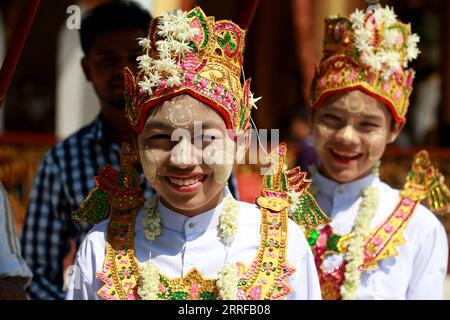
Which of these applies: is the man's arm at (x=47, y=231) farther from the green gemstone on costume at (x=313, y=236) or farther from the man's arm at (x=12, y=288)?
the green gemstone on costume at (x=313, y=236)

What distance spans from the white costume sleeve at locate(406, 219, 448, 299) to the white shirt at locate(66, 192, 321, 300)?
742 millimetres

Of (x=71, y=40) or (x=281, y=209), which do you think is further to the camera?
(x=71, y=40)

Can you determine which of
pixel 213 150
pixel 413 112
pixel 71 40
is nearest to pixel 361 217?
pixel 213 150

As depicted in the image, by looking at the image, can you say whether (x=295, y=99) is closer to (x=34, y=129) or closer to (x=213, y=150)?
(x=34, y=129)

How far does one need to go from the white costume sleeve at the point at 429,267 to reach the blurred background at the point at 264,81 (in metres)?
4.90

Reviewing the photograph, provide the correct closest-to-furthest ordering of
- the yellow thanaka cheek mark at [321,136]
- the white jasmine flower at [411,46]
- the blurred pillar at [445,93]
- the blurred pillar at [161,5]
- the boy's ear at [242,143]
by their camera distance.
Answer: the boy's ear at [242,143]
the yellow thanaka cheek mark at [321,136]
the white jasmine flower at [411,46]
the blurred pillar at [161,5]
the blurred pillar at [445,93]

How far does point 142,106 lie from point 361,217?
4.33 ft

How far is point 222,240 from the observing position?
2.85 m

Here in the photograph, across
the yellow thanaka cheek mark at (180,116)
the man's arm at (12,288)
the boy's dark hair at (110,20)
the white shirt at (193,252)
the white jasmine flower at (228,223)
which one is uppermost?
the boy's dark hair at (110,20)

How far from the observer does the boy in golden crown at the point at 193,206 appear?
271cm

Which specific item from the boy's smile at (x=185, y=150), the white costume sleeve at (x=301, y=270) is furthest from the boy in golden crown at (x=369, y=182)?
the boy's smile at (x=185, y=150)

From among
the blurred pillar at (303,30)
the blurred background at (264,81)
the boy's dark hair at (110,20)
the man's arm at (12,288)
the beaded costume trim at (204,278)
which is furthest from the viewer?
the blurred pillar at (303,30)

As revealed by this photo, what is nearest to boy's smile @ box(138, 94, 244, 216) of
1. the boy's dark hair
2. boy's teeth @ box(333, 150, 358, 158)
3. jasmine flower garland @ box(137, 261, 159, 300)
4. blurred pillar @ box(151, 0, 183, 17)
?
jasmine flower garland @ box(137, 261, 159, 300)
